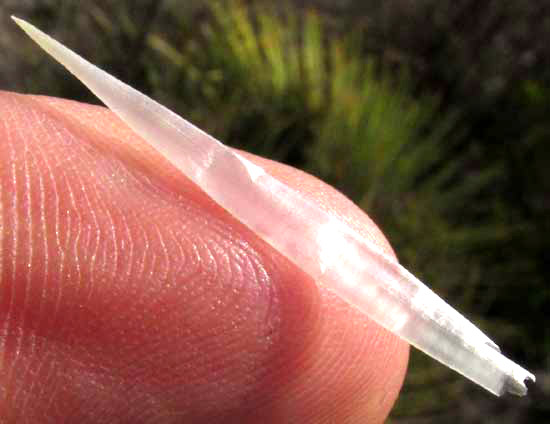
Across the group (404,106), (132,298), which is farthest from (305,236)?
(404,106)

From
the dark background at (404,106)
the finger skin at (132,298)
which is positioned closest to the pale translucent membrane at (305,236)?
the finger skin at (132,298)

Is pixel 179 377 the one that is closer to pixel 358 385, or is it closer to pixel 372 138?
pixel 358 385

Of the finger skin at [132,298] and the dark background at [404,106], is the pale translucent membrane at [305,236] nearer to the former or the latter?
the finger skin at [132,298]

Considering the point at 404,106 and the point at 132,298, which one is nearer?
the point at 132,298

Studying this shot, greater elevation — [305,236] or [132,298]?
[305,236]

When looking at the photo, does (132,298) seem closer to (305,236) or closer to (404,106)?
(305,236)

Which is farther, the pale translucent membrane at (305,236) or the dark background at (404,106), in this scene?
the dark background at (404,106)
